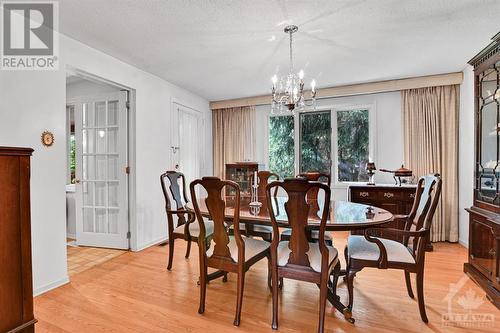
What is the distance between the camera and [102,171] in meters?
3.78

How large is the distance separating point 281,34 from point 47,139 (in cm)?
245

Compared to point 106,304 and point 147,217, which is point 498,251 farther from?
point 147,217

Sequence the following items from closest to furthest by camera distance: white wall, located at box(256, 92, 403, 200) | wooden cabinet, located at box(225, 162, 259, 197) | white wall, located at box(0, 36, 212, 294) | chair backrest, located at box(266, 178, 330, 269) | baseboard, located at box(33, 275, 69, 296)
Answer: chair backrest, located at box(266, 178, 330, 269), white wall, located at box(0, 36, 212, 294), baseboard, located at box(33, 275, 69, 296), white wall, located at box(256, 92, 403, 200), wooden cabinet, located at box(225, 162, 259, 197)

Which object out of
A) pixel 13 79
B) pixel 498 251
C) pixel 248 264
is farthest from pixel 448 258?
pixel 13 79

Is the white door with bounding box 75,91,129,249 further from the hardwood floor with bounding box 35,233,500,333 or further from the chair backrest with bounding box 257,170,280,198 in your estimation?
the chair backrest with bounding box 257,170,280,198

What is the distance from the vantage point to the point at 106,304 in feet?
7.43

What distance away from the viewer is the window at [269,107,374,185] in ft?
15.1

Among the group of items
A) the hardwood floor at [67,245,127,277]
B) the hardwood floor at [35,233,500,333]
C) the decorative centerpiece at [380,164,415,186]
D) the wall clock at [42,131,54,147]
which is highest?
the wall clock at [42,131,54,147]

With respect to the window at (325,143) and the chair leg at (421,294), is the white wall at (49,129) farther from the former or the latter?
the chair leg at (421,294)

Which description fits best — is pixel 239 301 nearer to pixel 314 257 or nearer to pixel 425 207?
pixel 314 257

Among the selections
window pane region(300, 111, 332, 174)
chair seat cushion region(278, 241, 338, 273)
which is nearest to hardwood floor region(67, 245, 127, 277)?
chair seat cushion region(278, 241, 338, 273)

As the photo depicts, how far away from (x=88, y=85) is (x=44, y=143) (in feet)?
6.20

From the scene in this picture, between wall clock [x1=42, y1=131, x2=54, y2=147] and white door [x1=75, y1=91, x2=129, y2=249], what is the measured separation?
3.61 ft

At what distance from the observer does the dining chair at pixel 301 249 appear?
1.72 m
